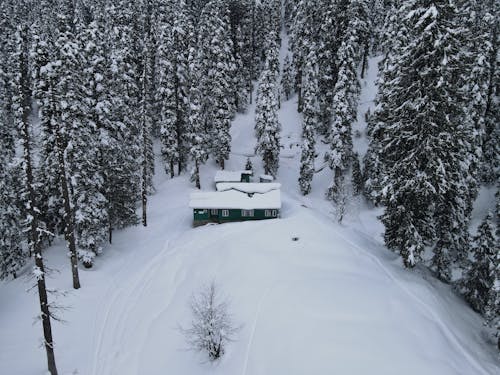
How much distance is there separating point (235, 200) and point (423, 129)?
18.7 metres

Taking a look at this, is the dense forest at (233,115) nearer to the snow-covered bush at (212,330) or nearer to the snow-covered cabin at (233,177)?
the snow-covered cabin at (233,177)

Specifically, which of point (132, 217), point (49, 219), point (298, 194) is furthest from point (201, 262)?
point (298, 194)

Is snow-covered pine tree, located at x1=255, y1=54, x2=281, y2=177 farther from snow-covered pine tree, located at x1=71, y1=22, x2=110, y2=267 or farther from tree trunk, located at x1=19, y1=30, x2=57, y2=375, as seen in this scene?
tree trunk, located at x1=19, y1=30, x2=57, y2=375

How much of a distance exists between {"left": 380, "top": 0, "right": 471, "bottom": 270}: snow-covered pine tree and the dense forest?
0.29 feet

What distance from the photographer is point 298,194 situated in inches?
1818

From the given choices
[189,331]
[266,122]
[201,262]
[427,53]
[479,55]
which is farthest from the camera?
[266,122]

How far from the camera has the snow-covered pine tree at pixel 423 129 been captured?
21250mm

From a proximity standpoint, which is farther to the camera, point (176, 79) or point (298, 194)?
point (298, 194)

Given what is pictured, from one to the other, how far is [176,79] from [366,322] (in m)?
33.1

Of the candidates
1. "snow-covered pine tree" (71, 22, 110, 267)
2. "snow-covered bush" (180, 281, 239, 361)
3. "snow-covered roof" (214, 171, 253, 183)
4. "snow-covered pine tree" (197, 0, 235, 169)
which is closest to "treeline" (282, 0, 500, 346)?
"snow-covered roof" (214, 171, 253, 183)

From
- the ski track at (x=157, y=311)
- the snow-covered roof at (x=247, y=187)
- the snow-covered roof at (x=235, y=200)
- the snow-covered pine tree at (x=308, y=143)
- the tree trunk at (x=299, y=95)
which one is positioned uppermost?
the tree trunk at (x=299, y=95)

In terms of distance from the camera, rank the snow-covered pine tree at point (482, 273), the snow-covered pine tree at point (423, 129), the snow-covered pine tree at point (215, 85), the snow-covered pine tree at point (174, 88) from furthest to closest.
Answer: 1. the snow-covered pine tree at point (215, 85)
2. the snow-covered pine tree at point (174, 88)
3. the snow-covered pine tree at point (482, 273)
4. the snow-covered pine tree at point (423, 129)

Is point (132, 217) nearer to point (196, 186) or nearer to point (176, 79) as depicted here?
point (196, 186)

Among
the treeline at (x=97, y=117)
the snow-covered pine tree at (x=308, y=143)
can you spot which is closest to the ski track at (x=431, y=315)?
the snow-covered pine tree at (x=308, y=143)
